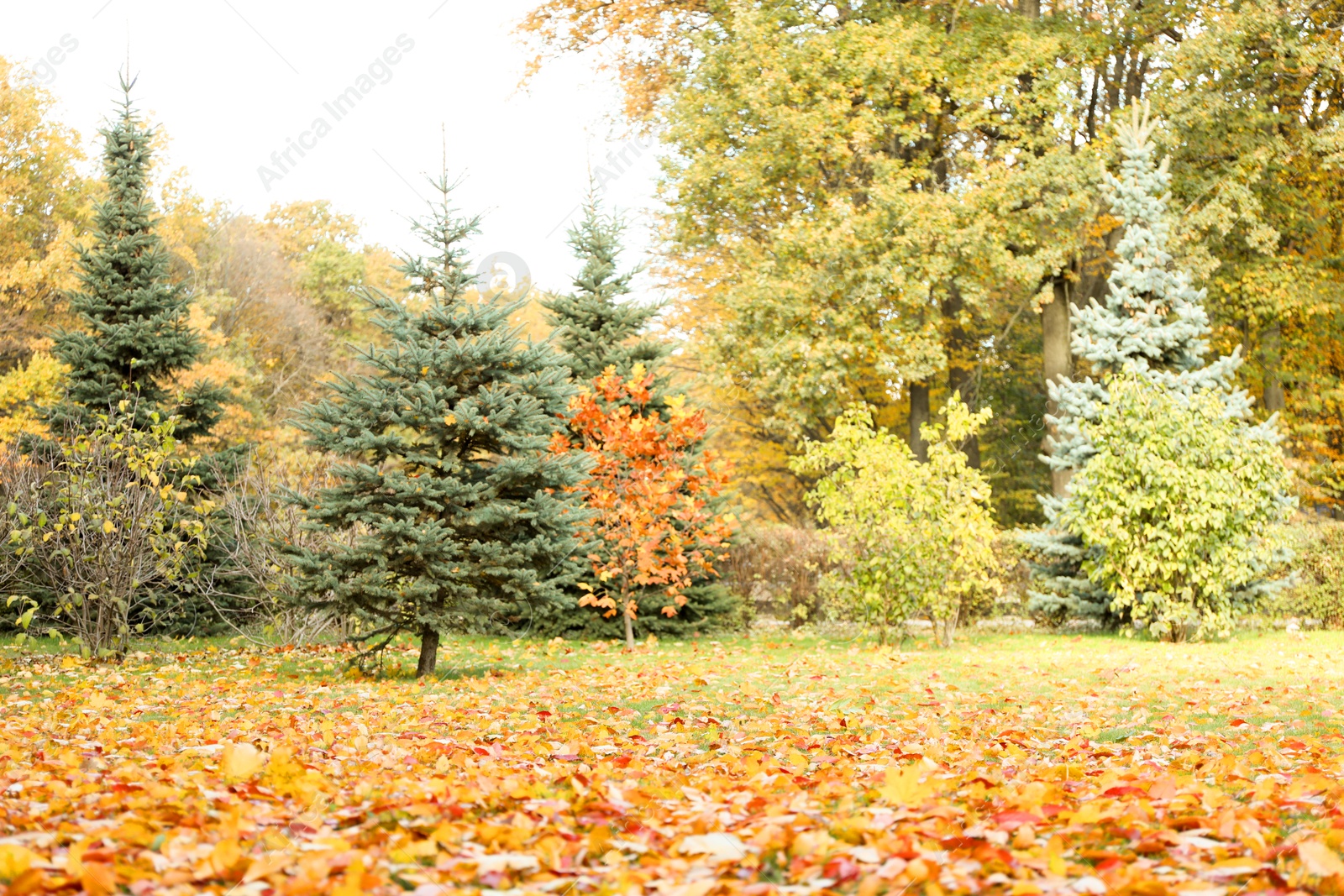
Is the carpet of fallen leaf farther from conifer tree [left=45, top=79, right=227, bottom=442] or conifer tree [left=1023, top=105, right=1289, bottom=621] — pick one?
conifer tree [left=45, top=79, right=227, bottom=442]

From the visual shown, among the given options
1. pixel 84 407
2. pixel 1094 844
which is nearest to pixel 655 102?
pixel 84 407

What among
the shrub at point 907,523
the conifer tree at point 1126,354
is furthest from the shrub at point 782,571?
the shrub at point 907,523

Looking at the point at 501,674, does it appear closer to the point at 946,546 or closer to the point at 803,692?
the point at 803,692

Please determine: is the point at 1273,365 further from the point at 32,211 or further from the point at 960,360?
the point at 32,211

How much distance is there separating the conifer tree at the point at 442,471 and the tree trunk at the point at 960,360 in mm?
13505

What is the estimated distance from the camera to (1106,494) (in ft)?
42.7

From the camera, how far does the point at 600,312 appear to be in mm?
14898

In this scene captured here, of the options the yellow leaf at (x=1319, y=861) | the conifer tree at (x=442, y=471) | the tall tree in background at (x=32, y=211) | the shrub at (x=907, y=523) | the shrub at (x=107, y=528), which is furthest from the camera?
the tall tree in background at (x=32, y=211)

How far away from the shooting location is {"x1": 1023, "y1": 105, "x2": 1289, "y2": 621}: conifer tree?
1430 cm

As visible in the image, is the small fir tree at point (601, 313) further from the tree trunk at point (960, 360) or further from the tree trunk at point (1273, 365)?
the tree trunk at point (1273, 365)

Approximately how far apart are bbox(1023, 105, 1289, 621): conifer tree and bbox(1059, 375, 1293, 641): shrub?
33.9 inches

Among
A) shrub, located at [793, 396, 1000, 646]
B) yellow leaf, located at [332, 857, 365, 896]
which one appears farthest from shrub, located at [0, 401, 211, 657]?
yellow leaf, located at [332, 857, 365, 896]

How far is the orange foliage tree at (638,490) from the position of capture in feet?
39.3

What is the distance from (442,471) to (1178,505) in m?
8.70
